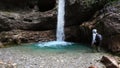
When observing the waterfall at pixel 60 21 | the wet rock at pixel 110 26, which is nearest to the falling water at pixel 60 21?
the waterfall at pixel 60 21

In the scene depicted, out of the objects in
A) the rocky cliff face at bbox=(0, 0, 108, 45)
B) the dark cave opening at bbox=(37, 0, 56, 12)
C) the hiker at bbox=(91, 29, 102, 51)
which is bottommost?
the hiker at bbox=(91, 29, 102, 51)

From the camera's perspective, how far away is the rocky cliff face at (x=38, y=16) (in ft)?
89.0

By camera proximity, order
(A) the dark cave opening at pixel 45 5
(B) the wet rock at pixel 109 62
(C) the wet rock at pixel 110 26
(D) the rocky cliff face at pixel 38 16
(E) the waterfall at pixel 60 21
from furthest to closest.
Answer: (A) the dark cave opening at pixel 45 5
(E) the waterfall at pixel 60 21
(D) the rocky cliff face at pixel 38 16
(C) the wet rock at pixel 110 26
(B) the wet rock at pixel 109 62

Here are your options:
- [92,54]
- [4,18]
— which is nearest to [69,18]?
[4,18]

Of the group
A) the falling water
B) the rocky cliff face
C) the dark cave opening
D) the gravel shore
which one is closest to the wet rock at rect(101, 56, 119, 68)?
the gravel shore

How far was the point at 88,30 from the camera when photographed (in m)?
25.0

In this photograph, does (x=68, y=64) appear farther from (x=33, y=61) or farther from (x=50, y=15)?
(x=50, y=15)

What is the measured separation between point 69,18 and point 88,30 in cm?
432

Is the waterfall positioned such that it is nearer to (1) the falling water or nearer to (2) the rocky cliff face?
(1) the falling water

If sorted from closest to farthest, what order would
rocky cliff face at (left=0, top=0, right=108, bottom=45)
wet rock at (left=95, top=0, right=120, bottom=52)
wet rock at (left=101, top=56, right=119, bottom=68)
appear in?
wet rock at (left=101, top=56, right=119, bottom=68)
wet rock at (left=95, top=0, right=120, bottom=52)
rocky cliff face at (left=0, top=0, right=108, bottom=45)

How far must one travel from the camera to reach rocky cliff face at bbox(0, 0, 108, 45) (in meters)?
27.1

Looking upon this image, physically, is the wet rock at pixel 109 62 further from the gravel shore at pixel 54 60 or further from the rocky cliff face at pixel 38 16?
the rocky cliff face at pixel 38 16

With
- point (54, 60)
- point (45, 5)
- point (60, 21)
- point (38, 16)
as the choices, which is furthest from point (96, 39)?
point (45, 5)

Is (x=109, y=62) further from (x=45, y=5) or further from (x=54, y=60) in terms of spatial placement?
(x=45, y=5)
